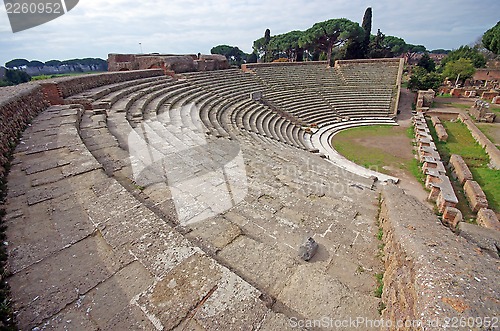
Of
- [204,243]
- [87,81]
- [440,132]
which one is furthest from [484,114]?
[87,81]

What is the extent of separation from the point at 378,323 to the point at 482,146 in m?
16.7

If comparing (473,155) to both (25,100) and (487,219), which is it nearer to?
(487,219)

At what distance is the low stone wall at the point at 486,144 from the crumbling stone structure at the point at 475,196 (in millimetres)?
4064

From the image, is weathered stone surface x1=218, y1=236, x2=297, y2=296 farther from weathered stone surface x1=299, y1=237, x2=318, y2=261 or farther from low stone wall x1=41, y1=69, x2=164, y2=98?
low stone wall x1=41, y1=69, x2=164, y2=98

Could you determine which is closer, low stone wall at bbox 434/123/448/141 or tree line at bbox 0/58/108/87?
low stone wall at bbox 434/123/448/141

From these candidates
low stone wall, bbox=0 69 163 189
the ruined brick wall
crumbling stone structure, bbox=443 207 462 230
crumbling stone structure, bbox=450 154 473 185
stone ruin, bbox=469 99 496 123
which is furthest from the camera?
stone ruin, bbox=469 99 496 123

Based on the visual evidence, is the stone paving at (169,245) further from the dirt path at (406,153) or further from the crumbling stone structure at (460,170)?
the crumbling stone structure at (460,170)

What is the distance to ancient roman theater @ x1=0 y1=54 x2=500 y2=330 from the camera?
6.12ft

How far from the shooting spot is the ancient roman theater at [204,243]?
1.87 m

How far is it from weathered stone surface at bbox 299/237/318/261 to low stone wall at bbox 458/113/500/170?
43.8 feet

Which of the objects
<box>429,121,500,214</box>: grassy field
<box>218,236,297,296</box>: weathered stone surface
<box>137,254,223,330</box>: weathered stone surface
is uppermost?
<box>137,254,223,330</box>: weathered stone surface

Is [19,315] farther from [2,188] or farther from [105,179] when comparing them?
[2,188]

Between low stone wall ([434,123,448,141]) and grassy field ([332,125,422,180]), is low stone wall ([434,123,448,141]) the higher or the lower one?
the higher one

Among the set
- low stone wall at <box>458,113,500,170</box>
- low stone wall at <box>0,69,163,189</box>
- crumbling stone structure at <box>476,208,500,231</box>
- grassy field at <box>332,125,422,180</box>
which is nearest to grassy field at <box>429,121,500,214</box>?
low stone wall at <box>458,113,500,170</box>
